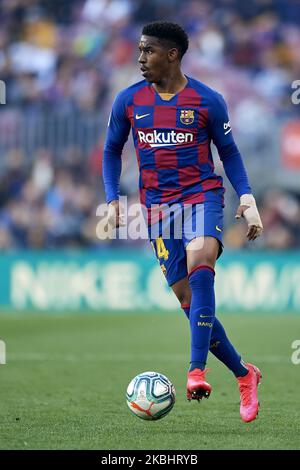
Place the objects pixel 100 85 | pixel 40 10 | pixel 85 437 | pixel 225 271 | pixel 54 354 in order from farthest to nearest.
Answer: pixel 40 10 < pixel 100 85 < pixel 225 271 < pixel 54 354 < pixel 85 437

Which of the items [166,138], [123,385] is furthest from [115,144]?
[123,385]

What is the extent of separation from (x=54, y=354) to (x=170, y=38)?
214 inches

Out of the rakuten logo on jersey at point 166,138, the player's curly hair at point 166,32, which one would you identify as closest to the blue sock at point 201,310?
the rakuten logo on jersey at point 166,138

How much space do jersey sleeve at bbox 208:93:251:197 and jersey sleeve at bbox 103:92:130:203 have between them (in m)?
0.55

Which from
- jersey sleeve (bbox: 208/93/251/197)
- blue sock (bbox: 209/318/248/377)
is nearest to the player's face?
jersey sleeve (bbox: 208/93/251/197)

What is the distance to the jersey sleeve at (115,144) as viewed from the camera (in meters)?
6.18

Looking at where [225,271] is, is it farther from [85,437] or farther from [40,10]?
[85,437]

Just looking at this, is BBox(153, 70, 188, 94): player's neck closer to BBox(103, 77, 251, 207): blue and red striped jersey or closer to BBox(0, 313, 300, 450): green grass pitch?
BBox(103, 77, 251, 207): blue and red striped jersey

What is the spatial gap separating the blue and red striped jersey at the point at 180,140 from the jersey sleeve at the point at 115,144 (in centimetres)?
1

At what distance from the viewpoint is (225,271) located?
53.9 feet

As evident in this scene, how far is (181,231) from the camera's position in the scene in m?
5.98

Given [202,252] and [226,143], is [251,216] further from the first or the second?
[226,143]

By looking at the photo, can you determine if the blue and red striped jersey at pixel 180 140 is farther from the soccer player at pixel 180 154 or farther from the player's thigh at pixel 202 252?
the player's thigh at pixel 202 252
